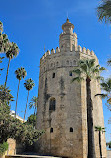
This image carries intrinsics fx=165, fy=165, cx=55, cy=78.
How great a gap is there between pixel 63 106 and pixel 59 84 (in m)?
3.10

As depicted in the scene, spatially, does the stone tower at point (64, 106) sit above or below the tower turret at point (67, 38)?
below

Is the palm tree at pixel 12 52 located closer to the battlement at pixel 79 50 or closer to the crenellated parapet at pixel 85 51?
the battlement at pixel 79 50

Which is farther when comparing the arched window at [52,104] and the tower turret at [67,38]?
the tower turret at [67,38]

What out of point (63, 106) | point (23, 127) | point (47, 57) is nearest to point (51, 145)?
point (63, 106)

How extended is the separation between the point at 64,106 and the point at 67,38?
36.3 feet

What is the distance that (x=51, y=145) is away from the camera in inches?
784

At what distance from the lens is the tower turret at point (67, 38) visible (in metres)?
24.7

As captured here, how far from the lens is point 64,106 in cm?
2106

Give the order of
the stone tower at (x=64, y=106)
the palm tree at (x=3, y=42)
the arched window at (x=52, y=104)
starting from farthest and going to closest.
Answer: the arched window at (x=52, y=104) → the stone tower at (x=64, y=106) → the palm tree at (x=3, y=42)

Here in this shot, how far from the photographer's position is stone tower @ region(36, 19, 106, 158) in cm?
1941

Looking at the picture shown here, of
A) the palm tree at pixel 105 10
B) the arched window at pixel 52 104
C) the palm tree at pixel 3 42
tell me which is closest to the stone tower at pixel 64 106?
the arched window at pixel 52 104

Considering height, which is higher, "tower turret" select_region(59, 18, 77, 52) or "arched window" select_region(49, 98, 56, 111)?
"tower turret" select_region(59, 18, 77, 52)

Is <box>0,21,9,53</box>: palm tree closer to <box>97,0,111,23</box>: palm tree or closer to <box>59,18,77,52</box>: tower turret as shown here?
<box>59,18,77,52</box>: tower turret

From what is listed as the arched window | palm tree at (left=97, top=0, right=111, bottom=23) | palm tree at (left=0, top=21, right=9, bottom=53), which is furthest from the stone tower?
palm tree at (left=97, top=0, right=111, bottom=23)
